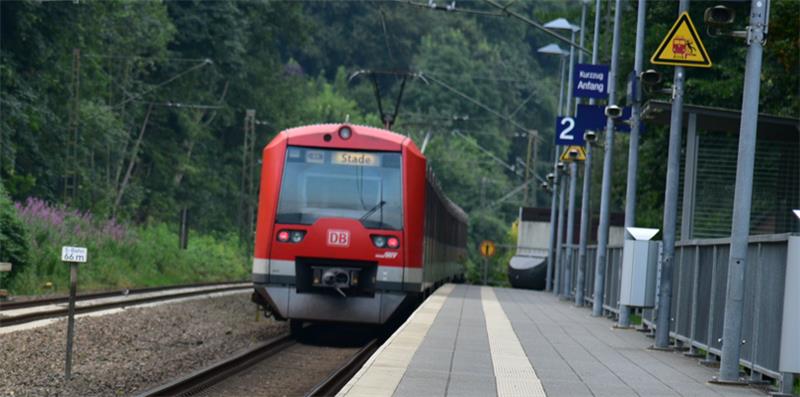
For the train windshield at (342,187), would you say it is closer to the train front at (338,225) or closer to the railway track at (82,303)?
the train front at (338,225)

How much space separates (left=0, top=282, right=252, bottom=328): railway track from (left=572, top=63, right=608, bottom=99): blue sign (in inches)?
369

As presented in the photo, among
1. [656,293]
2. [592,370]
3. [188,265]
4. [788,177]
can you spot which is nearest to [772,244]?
[592,370]

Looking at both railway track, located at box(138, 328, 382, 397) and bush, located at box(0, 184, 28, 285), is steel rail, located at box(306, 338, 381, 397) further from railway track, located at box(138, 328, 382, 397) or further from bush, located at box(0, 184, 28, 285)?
bush, located at box(0, 184, 28, 285)

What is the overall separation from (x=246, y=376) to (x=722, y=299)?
5.15 metres

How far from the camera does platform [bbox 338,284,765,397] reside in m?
11.7

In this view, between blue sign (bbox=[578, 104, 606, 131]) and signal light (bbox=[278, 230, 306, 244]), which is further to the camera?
blue sign (bbox=[578, 104, 606, 131])

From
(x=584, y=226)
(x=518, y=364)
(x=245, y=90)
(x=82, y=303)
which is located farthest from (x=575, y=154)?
(x=245, y=90)

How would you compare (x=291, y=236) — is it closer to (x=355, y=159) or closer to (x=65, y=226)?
(x=355, y=159)

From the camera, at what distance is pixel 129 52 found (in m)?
59.1

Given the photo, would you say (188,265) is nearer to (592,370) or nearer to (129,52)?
(129,52)

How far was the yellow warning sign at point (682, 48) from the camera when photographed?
55.3 ft

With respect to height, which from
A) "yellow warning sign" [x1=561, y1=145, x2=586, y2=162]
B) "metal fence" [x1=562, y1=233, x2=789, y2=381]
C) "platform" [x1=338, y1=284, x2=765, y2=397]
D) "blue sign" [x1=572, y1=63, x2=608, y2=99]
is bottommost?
"platform" [x1=338, y1=284, x2=765, y2=397]

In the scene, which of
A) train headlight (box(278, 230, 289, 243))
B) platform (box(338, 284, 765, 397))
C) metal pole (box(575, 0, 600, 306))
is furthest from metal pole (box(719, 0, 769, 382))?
metal pole (box(575, 0, 600, 306))

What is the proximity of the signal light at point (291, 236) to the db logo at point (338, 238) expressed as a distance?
15.2 inches
